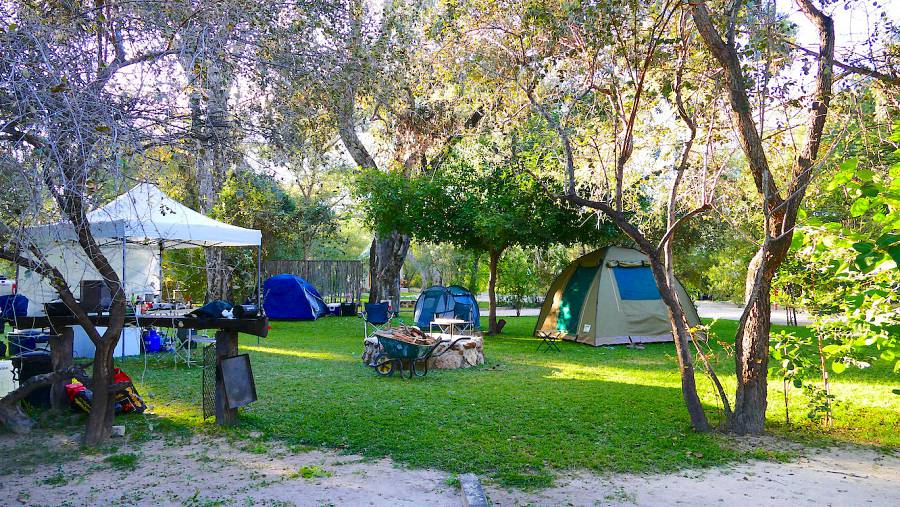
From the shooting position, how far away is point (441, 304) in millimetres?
13789

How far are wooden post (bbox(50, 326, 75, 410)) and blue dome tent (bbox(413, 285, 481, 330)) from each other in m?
7.91

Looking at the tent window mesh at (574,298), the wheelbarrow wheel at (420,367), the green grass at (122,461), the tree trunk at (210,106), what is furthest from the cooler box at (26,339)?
the tent window mesh at (574,298)

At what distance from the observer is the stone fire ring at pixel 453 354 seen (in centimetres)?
936

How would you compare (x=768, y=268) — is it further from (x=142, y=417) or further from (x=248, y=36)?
(x=142, y=417)

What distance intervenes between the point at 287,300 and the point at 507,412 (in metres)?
12.0

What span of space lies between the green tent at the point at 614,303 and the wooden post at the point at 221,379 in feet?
25.0

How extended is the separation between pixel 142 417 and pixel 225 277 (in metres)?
12.3

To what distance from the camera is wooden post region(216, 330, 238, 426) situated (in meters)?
5.76

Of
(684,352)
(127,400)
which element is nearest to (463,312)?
(127,400)

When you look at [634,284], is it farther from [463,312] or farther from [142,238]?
[142,238]

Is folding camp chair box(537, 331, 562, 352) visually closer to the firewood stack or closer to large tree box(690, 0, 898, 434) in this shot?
the firewood stack

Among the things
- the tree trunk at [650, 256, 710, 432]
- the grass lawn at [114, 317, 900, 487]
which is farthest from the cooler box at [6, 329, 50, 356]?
the tree trunk at [650, 256, 710, 432]

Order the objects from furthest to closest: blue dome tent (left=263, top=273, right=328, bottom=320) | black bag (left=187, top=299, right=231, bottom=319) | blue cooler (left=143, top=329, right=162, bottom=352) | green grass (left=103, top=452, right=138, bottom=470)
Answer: blue dome tent (left=263, top=273, right=328, bottom=320)
blue cooler (left=143, top=329, right=162, bottom=352)
black bag (left=187, top=299, right=231, bottom=319)
green grass (left=103, top=452, right=138, bottom=470)

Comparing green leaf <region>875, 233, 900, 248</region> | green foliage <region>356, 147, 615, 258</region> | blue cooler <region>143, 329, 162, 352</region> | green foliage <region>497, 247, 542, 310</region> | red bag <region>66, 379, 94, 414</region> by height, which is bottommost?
red bag <region>66, 379, 94, 414</region>
